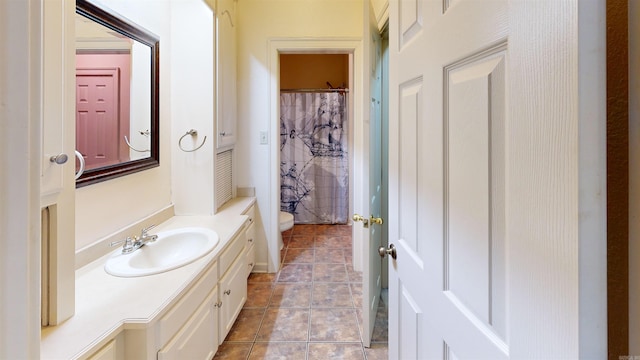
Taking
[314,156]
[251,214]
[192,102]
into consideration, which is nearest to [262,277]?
[251,214]

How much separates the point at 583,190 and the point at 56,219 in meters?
1.25

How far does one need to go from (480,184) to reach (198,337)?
4.60 feet

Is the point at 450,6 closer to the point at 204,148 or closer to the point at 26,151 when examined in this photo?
the point at 26,151

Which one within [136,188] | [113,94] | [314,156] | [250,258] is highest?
[113,94]

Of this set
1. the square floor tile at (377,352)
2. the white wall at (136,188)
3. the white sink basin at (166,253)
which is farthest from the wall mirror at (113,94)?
the square floor tile at (377,352)

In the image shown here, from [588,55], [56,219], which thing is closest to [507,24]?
[588,55]

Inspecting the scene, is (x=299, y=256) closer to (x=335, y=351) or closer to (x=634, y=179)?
(x=335, y=351)

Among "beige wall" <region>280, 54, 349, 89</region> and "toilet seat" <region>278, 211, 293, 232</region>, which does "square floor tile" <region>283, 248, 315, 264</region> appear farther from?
"beige wall" <region>280, 54, 349, 89</region>

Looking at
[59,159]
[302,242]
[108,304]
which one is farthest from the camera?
[302,242]

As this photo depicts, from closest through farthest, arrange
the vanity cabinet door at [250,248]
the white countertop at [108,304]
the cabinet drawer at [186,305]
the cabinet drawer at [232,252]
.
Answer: the white countertop at [108,304] → the cabinet drawer at [186,305] → the cabinet drawer at [232,252] → the vanity cabinet door at [250,248]

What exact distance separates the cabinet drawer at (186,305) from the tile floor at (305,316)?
22.0 inches

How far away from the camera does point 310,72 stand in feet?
16.5

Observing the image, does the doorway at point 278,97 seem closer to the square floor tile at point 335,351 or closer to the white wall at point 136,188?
the white wall at point 136,188

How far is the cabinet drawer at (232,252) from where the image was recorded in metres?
1.82
